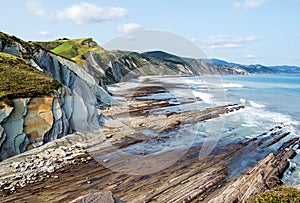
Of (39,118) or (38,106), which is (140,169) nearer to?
(39,118)

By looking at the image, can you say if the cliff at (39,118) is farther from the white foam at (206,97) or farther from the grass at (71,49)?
the grass at (71,49)

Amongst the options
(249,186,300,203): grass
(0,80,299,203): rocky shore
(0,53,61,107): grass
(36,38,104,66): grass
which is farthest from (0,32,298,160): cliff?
(36,38,104,66): grass

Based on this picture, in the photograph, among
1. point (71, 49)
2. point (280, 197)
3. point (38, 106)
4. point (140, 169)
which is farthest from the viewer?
point (71, 49)

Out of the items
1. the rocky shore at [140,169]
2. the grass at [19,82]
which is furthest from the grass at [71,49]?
the rocky shore at [140,169]

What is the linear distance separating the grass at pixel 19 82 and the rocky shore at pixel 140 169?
357 cm

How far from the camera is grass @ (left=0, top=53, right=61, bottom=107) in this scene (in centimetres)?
1639

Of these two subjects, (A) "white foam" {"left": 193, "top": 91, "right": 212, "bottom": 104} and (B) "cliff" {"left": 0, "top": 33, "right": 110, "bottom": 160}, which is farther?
(A) "white foam" {"left": 193, "top": 91, "right": 212, "bottom": 104}

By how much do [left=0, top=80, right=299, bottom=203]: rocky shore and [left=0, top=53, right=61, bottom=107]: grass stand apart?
11.7 ft

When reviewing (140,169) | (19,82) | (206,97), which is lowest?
(140,169)

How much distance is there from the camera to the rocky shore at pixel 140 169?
11195 mm

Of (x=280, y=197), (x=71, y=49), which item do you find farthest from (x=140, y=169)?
(x=71, y=49)

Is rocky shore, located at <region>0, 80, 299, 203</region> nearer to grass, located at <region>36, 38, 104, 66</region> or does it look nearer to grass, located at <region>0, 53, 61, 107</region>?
grass, located at <region>0, 53, 61, 107</region>

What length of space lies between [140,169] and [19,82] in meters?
10.3

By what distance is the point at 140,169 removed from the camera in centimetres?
1427
